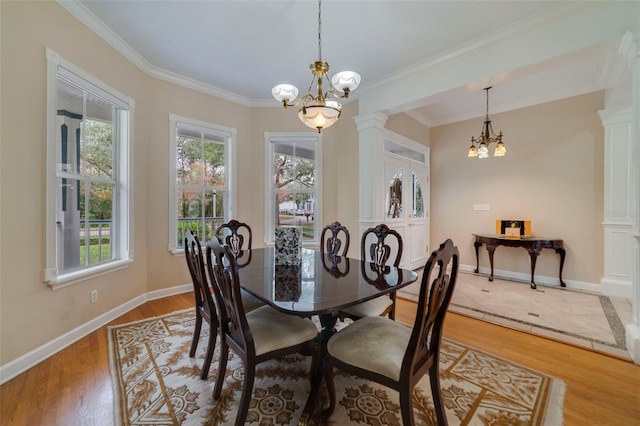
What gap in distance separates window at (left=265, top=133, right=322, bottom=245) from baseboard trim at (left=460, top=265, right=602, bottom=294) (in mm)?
2966

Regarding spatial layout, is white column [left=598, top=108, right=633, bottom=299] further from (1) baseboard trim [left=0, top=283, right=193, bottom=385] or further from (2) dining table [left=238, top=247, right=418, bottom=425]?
(1) baseboard trim [left=0, top=283, right=193, bottom=385]

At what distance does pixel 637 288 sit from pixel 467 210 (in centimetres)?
292

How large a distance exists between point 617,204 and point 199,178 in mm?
5514

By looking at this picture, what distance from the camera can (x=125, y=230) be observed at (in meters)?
2.99

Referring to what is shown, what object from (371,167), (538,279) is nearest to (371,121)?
(371,167)

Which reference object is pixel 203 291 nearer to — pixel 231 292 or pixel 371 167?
pixel 231 292

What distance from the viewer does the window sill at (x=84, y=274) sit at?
2178 mm

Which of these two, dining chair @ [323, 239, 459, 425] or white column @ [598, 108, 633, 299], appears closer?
dining chair @ [323, 239, 459, 425]

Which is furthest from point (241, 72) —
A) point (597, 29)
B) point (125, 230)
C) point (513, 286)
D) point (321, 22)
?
point (513, 286)

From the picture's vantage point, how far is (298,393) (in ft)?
5.46

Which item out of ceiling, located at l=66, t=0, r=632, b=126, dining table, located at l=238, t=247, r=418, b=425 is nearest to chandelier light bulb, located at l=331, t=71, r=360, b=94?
ceiling, located at l=66, t=0, r=632, b=126

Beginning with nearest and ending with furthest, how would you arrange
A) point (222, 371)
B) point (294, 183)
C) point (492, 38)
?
point (222, 371)
point (492, 38)
point (294, 183)

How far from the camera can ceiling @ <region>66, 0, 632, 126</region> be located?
2.28 metres

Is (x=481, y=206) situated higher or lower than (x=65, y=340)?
higher
